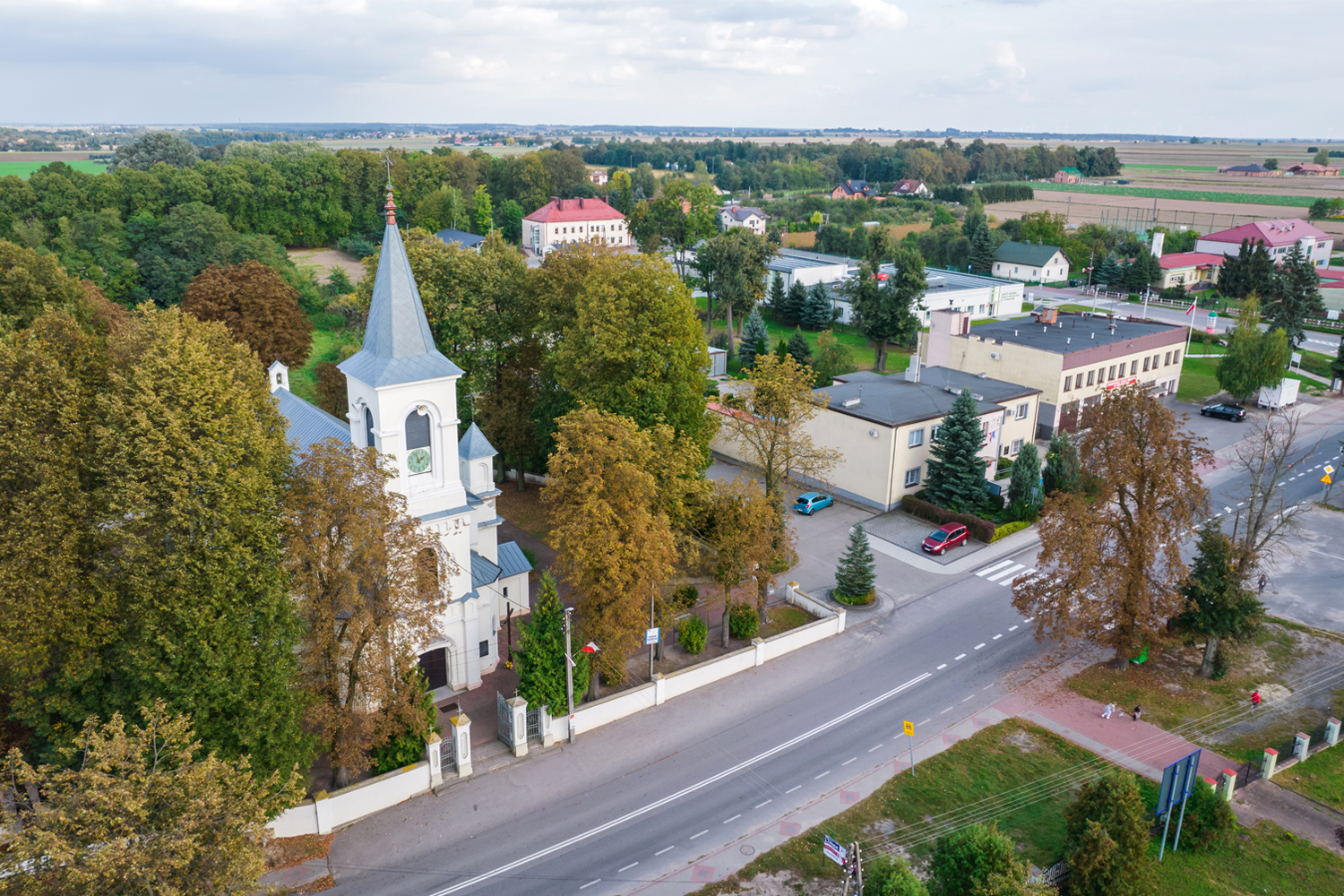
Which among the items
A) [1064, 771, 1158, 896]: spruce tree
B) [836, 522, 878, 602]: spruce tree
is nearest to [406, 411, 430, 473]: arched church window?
[836, 522, 878, 602]: spruce tree

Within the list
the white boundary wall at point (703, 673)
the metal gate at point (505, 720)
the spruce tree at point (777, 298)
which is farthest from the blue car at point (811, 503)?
the spruce tree at point (777, 298)

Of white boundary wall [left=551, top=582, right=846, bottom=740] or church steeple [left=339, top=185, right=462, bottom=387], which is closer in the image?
church steeple [left=339, top=185, right=462, bottom=387]

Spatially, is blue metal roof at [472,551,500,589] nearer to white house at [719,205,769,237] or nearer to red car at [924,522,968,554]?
red car at [924,522,968,554]

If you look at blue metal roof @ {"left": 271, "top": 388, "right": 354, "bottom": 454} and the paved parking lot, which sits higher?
blue metal roof @ {"left": 271, "top": 388, "right": 354, "bottom": 454}

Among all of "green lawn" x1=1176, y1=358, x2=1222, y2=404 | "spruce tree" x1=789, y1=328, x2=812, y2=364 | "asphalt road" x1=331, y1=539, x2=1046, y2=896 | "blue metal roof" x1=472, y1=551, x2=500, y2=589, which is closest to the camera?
"asphalt road" x1=331, y1=539, x2=1046, y2=896

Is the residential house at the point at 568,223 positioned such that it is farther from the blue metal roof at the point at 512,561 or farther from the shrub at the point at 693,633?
the shrub at the point at 693,633

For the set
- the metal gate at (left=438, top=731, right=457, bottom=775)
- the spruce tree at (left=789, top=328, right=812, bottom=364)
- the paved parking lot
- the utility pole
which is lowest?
the metal gate at (left=438, top=731, right=457, bottom=775)

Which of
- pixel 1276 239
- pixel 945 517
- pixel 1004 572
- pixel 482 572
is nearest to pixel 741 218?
pixel 1276 239

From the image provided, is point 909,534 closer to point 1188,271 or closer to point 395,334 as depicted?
point 395,334
